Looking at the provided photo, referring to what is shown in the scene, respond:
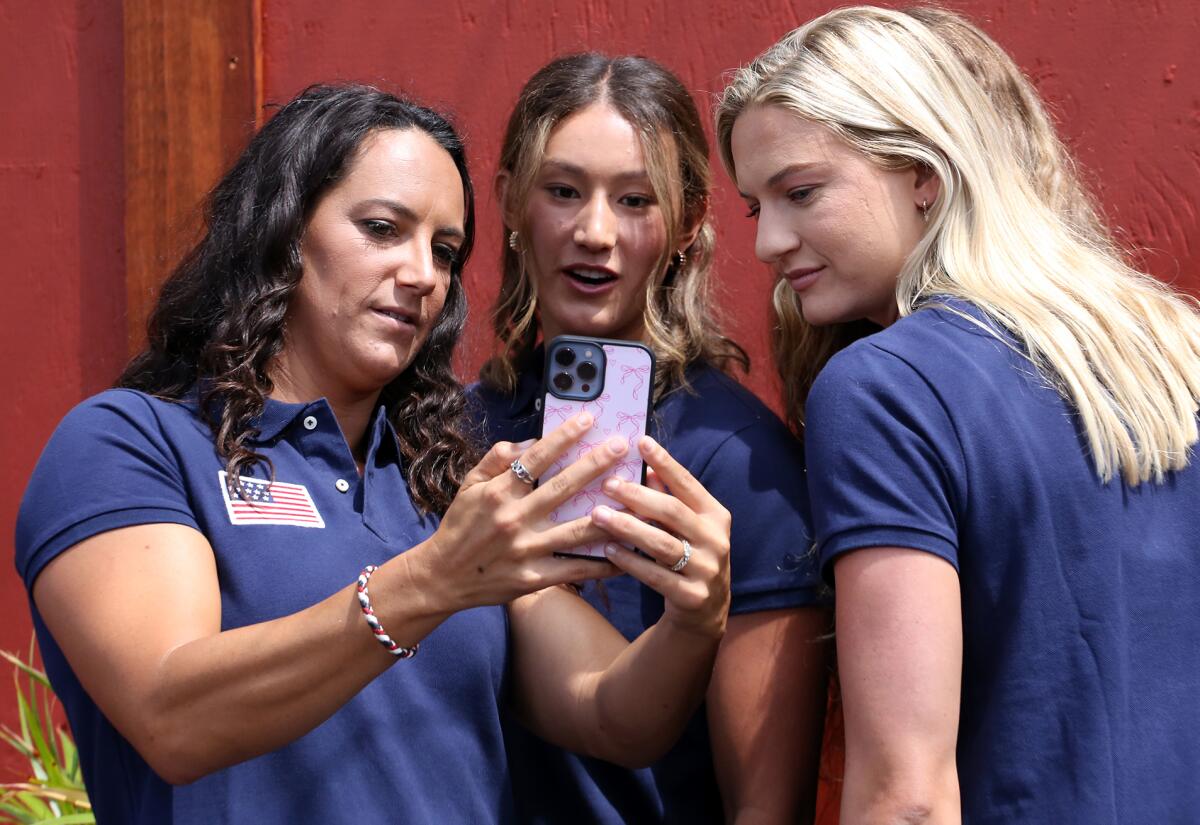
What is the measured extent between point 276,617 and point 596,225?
0.98m

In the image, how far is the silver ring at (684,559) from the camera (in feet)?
5.61

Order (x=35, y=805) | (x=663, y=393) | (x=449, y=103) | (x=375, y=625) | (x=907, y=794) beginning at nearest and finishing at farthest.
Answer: (x=907, y=794)
(x=375, y=625)
(x=663, y=393)
(x=35, y=805)
(x=449, y=103)

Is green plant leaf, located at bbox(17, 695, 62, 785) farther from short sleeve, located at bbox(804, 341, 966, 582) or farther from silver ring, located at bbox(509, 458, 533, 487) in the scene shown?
short sleeve, located at bbox(804, 341, 966, 582)

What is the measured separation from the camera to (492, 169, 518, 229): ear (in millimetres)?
2591

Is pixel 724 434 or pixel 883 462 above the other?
pixel 883 462

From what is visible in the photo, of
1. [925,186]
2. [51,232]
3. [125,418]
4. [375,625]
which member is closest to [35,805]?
[51,232]

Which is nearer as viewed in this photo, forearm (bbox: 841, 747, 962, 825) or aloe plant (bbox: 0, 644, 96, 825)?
forearm (bbox: 841, 747, 962, 825)

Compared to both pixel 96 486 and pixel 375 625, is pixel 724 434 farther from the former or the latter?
pixel 96 486

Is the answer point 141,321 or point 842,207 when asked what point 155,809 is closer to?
point 842,207

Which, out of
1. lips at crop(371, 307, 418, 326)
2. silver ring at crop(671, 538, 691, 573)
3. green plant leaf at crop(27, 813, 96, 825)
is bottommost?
green plant leaf at crop(27, 813, 96, 825)

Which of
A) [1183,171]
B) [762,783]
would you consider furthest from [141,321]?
[1183,171]

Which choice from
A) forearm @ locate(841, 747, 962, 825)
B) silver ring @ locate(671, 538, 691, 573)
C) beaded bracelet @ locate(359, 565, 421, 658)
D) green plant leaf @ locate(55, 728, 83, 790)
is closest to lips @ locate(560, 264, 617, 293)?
silver ring @ locate(671, 538, 691, 573)

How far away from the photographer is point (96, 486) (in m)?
1.72

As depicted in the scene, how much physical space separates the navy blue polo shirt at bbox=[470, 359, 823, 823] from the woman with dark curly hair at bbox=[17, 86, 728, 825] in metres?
0.10
